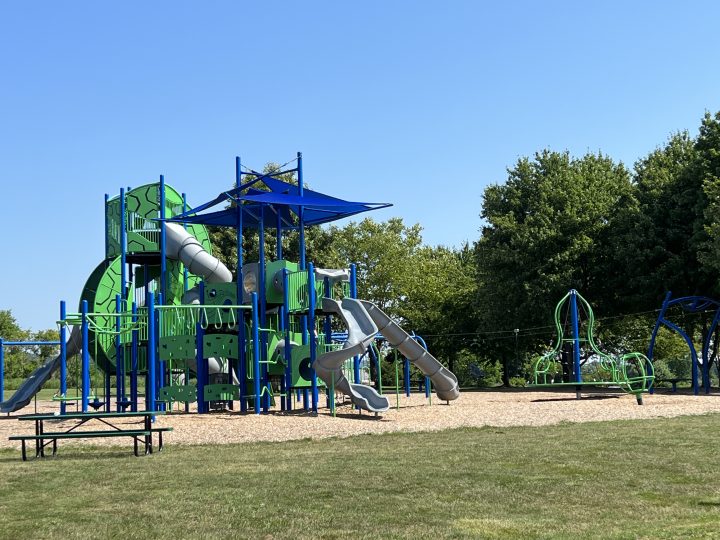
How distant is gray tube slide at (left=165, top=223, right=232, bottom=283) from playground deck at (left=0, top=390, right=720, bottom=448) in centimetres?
807

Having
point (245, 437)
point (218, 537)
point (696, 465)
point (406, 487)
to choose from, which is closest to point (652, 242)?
point (245, 437)

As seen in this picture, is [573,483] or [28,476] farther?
[28,476]

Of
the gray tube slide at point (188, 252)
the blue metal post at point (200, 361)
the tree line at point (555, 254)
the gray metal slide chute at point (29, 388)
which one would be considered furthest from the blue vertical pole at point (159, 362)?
the tree line at point (555, 254)

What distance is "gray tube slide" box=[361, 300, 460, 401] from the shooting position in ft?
82.5

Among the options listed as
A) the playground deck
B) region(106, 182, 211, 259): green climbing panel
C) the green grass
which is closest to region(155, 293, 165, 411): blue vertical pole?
region(106, 182, 211, 259): green climbing panel

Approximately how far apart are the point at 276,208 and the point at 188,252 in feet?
17.0

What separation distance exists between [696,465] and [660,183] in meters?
29.7

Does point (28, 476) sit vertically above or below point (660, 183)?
below

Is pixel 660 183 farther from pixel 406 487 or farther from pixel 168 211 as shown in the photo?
pixel 406 487

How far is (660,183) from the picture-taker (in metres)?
Result: 39.7

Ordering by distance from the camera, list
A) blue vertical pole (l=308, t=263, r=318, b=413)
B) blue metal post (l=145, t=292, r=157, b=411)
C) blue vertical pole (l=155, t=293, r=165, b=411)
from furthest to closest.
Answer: blue vertical pole (l=155, t=293, r=165, b=411)
blue vertical pole (l=308, t=263, r=318, b=413)
blue metal post (l=145, t=292, r=157, b=411)

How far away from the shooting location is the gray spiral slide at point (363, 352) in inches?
892

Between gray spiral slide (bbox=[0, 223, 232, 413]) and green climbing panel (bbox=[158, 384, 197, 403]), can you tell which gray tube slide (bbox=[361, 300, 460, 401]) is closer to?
green climbing panel (bbox=[158, 384, 197, 403])

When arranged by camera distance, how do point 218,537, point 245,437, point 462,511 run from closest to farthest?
1. point 218,537
2. point 462,511
3. point 245,437
